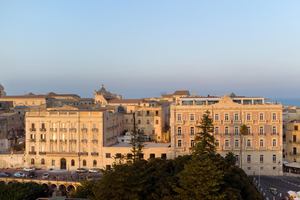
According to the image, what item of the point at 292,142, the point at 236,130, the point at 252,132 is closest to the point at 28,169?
the point at 236,130

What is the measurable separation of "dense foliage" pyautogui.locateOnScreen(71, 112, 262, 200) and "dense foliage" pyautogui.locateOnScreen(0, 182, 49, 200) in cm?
1772

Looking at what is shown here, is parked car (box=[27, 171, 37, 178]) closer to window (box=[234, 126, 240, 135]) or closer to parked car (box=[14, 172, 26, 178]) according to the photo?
parked car (box=[14, 172, 26, 178])

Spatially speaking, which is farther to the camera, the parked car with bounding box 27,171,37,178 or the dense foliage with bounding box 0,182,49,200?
the parked car with bounding box 27,171,37,178

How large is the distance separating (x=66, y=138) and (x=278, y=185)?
33167 millimetres

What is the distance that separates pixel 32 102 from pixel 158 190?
90.5 m

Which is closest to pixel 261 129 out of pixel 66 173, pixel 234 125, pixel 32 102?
pixel 234 125

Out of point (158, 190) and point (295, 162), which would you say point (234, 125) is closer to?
point (295, 162)

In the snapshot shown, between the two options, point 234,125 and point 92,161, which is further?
point 92,161

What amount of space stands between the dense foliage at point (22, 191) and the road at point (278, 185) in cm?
2739

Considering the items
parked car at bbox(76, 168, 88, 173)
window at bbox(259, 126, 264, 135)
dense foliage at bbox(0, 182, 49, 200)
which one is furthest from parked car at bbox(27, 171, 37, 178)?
window at bbox(259, 126, 264, 135)

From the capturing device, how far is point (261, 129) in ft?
229

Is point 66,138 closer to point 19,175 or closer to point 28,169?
point 28,169

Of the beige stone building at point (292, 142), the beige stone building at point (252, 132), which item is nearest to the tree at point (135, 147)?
the beige stone building at point (252, 132)

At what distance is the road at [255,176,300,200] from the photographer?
55.7 meters
